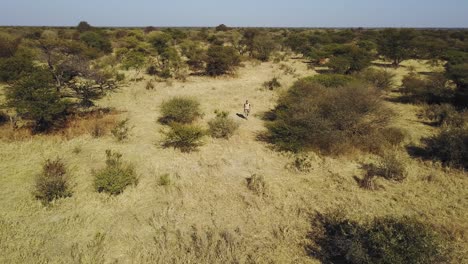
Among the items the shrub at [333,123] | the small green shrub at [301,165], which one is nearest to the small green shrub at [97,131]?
the shrub at [333,123]

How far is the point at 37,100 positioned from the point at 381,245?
1459 centimetres

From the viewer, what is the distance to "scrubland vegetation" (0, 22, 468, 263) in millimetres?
7539

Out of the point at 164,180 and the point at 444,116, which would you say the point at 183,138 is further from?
the point at 444,116

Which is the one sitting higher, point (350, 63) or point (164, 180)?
point (350, 63)

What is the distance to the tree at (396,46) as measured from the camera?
118 feet

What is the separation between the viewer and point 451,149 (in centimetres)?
1203

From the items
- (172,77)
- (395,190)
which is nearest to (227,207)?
(395,190)

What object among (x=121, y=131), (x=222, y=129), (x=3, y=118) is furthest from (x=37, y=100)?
(x=222, y=129)

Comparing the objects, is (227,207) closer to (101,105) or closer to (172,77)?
(101,105)

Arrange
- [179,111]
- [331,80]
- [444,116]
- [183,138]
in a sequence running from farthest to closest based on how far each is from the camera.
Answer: [331,80], [444,116], [179,111], [183,138]

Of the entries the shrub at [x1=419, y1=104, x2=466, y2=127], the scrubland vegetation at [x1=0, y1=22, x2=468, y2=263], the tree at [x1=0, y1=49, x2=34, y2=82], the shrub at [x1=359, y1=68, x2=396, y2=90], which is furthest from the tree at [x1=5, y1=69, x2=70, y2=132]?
the shrub at [x1=359, y1=68, x2=396, y2=90]

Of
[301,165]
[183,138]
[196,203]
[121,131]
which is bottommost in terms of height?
[196,203]

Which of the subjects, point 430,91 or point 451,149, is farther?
point 430,91

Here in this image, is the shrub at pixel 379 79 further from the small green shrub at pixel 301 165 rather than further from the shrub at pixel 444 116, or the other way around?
the small green shrub at pixel 301 165
